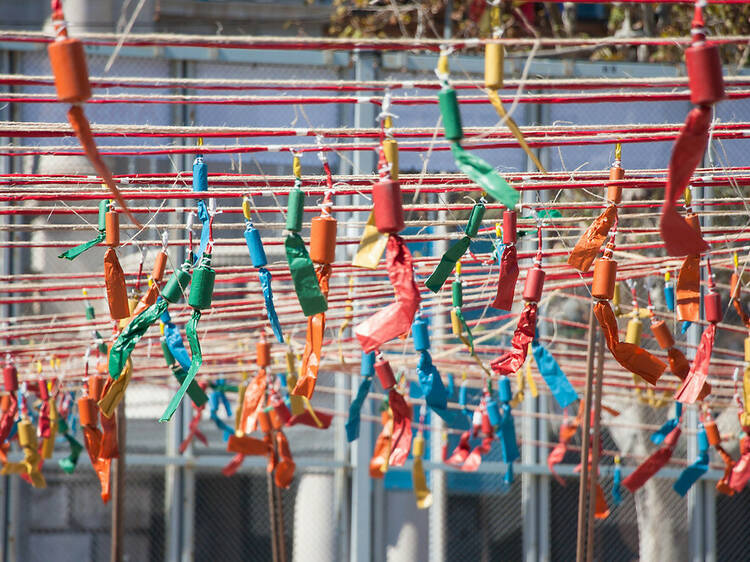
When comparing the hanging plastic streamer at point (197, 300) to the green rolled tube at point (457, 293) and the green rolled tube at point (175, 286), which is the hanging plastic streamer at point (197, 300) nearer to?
the green rolled tube at point (175, 286)

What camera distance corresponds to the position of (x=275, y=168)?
7.35 meters

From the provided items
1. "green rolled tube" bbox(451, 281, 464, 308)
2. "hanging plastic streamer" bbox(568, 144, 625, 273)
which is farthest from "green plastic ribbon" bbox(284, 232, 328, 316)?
"green rolled tube" bbox(451, 281, 464, 308)

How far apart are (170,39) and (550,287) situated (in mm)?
2699

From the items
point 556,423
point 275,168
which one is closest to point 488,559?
point 556,423

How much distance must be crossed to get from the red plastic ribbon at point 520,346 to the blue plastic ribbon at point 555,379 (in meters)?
0.29

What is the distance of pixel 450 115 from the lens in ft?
7.35

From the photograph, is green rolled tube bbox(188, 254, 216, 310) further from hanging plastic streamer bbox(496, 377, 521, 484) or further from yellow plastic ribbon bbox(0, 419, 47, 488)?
yellow plastic ribbon bbox(0, 419, 47, 488)

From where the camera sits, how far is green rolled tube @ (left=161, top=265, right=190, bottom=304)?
300 cm

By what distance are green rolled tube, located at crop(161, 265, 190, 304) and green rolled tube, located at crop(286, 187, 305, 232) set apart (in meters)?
0.49

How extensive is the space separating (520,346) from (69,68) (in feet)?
4.93

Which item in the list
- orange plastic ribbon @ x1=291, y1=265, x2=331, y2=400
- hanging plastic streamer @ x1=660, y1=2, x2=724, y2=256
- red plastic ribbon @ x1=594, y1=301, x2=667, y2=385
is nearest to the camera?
hanging plastic streamer @ x1=660, y1=2, x2=724, y2=256

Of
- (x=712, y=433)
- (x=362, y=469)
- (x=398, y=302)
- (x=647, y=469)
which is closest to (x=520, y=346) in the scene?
(x=398, y=302)

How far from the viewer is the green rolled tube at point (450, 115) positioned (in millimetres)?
2230

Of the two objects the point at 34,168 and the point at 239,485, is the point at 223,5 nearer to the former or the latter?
the point at 34,168
